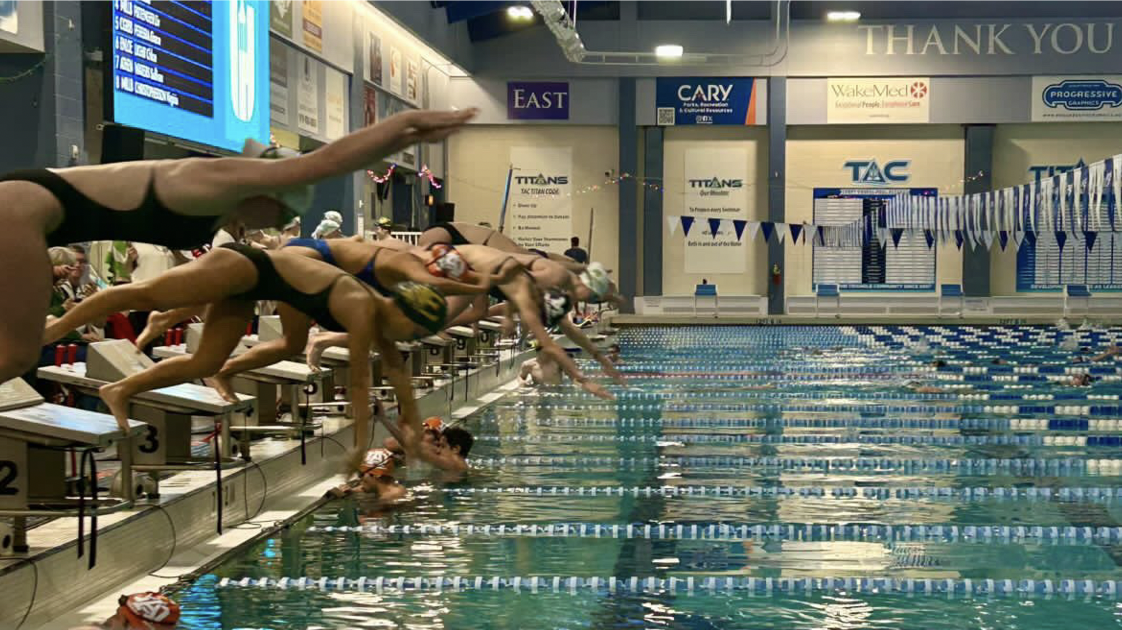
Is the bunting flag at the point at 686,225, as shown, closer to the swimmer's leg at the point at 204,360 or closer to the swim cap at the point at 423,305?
the swimmer's leg at the point at 204,360

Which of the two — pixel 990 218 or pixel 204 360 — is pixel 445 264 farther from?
pixel 990 218

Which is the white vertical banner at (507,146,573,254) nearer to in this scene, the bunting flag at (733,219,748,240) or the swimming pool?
the bunting flag at (733,219,748,240)

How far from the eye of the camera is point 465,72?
25.2m

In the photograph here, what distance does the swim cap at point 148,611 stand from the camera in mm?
3783

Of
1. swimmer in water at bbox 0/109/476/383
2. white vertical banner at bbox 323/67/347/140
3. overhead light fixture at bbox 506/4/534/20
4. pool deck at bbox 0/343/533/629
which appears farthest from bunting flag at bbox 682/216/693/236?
swimmer in water at bbox 0/109/476/383

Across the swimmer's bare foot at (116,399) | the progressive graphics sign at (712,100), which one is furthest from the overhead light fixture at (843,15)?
the swimmer's bare foot at (116,399)

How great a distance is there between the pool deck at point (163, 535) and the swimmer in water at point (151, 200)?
103 cm

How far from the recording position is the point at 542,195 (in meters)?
25.9

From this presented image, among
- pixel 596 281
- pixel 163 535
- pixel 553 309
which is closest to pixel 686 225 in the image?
pixel 596 281

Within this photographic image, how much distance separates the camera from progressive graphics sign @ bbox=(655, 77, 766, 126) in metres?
25.0

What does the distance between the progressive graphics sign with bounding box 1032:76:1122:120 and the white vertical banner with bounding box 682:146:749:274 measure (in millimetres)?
5790

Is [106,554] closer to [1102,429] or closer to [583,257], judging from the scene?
[1102,429]

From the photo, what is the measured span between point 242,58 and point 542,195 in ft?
45.5

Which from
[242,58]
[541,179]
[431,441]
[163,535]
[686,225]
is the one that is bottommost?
[163,535]
